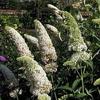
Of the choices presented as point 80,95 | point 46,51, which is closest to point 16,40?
point 46,51

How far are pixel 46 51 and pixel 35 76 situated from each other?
296 millimetres

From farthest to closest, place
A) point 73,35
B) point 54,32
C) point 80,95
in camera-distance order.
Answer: point 54,32 < point 80,95 < point 73,35

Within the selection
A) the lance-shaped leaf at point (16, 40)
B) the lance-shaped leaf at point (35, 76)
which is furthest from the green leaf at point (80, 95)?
the lance-shaped leaf at point (16, 40)

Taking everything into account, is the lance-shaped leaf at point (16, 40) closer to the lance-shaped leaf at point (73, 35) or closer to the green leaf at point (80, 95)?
the lance-shaped leaf at point (73, 35)

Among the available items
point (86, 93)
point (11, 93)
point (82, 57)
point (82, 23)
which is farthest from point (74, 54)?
point (82, 23)

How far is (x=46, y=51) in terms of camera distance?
324 cm

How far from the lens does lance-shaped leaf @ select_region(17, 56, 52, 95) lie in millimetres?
2992

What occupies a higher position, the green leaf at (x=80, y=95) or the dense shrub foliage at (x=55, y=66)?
the dense shrub foliage at (x=55, y=66)

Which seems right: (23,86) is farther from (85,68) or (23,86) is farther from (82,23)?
(82,23)

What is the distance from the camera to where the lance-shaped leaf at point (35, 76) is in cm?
299

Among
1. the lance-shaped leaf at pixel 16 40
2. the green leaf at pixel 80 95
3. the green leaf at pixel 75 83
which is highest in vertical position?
the lance-shaped leaf at pixel 16 40

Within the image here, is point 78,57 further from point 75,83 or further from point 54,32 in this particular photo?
point 54,32

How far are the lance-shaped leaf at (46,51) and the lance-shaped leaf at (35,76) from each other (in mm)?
247

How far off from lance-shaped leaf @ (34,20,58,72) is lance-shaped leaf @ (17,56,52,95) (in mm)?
247
